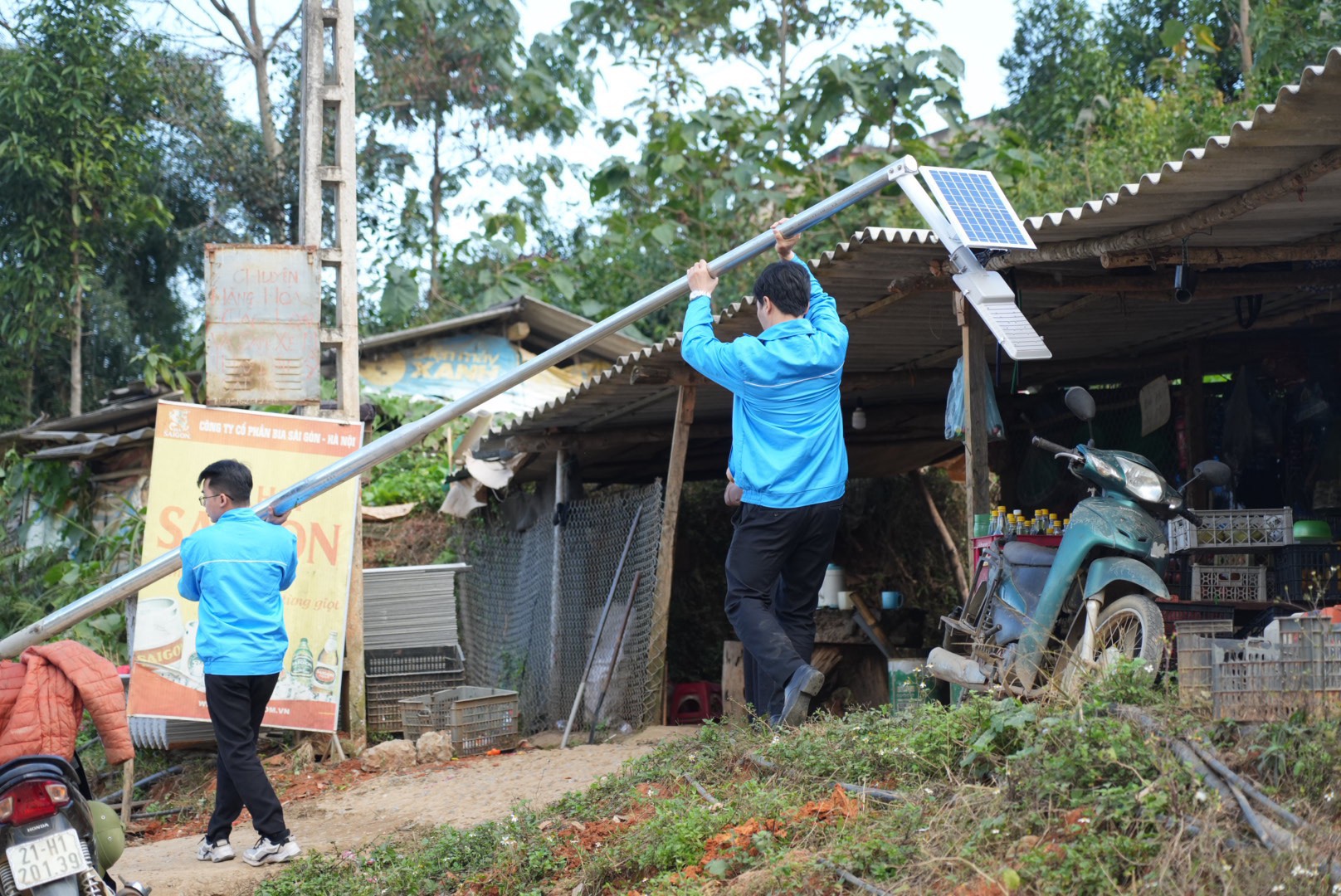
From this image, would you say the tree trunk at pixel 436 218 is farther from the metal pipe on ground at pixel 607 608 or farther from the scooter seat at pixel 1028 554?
the scooter seat at pixel 1028 554

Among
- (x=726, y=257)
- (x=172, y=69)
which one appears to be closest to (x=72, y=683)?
(x=726, y=257)

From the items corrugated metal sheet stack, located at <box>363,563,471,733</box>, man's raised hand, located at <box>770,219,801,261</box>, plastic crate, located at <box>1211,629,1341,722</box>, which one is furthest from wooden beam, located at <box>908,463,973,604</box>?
plastic crate, located at <box>1211,629,1341,722</box>

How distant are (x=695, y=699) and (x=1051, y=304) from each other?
14.7 ft

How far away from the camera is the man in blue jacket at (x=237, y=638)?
5910 millimetres

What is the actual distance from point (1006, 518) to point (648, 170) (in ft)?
49.0

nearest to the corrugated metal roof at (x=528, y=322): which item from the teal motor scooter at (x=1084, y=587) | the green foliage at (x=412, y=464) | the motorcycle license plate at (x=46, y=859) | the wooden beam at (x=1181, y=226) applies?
the green foliage at (x=412, y=464)

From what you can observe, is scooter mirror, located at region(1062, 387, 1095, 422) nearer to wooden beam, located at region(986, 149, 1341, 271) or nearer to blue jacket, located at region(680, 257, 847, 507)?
wooden beam, located at region(986, 149, 1341, 271)

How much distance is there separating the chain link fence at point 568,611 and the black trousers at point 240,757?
10.5 feet

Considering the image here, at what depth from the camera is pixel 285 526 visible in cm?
889

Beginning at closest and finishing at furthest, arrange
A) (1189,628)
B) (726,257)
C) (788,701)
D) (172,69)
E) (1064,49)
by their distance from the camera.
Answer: (1189,628) → (788,701) → (726,257) → (172,69) → (1064,49)

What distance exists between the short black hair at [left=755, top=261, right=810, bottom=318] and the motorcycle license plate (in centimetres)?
347

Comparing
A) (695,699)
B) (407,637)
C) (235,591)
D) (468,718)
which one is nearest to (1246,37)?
(695,699)

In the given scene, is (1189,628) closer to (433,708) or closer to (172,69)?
(433,708)

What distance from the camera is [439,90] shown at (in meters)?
24.0
